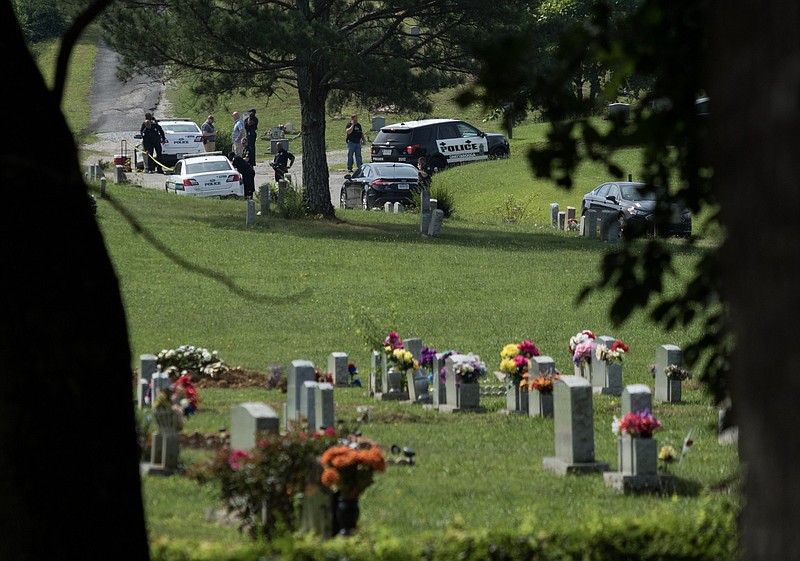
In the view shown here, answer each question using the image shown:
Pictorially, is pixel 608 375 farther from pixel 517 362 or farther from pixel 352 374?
pixel 352 374

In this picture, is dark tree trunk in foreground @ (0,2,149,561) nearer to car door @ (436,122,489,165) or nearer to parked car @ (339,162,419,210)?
parked car @ (339,162,419,210)

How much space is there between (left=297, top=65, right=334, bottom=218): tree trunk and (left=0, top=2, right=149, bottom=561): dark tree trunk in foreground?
29.9 m

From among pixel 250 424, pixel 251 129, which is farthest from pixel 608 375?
pixel 251 129

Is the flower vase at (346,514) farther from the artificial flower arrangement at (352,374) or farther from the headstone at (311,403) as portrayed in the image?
the artificial flower arrangement at (352,374)

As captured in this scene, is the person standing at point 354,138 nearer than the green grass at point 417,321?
No

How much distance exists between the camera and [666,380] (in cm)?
1714

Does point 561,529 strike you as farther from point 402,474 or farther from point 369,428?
point 369,428

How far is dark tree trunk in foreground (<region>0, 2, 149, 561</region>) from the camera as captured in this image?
5746mm

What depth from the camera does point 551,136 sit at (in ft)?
16.6

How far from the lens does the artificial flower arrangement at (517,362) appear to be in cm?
1569

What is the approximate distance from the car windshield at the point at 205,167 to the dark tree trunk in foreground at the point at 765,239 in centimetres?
3994

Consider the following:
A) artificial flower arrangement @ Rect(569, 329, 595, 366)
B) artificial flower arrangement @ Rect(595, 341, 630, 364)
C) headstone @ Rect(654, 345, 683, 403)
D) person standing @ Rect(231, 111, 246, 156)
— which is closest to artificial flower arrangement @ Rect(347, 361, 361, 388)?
artificial flower arrangement @ Rect(569, 329, 595, 366)

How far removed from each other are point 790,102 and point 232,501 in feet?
23.3

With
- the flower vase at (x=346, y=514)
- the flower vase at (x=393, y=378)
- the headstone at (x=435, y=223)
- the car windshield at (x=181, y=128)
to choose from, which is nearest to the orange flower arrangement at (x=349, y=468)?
the flower vase at (x=346, y=514)
